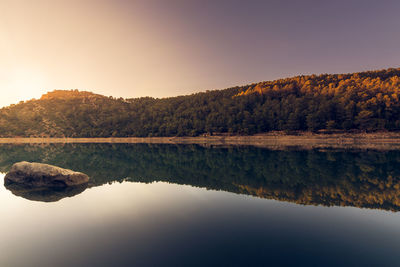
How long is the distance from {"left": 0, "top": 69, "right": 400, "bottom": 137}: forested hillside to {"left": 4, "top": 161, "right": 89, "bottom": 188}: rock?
105 metres

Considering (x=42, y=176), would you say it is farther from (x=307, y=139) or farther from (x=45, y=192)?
(x=307, y=139)

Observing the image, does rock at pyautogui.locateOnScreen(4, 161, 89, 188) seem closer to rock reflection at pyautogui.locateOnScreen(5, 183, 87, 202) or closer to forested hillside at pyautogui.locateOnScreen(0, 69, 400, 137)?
rock reflection at pyautogui.locateOnScreen(5, 183, 87, 202)

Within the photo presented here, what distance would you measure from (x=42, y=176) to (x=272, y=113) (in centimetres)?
11638

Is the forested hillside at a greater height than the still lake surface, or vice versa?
the forested hillside

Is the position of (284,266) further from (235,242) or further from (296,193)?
(296,193)

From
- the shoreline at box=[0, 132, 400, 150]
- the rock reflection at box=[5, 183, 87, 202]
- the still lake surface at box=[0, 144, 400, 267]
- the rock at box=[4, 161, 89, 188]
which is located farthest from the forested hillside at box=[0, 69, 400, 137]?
the rock reflection at box=[5, 183, 87, 202]

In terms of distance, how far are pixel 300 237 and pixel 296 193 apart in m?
7.42

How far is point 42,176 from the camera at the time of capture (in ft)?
59.6

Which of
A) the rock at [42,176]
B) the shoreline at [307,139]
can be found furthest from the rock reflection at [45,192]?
the shoreline at [307,139]

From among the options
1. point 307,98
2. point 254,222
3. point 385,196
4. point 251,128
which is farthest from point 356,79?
point 254,222

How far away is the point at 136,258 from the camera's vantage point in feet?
24.9

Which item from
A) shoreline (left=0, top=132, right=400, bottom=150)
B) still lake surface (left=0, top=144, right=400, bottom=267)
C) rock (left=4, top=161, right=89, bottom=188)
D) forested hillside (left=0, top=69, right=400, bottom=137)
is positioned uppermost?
forested hillside (left=0, top=69, right=400, bottom=137)

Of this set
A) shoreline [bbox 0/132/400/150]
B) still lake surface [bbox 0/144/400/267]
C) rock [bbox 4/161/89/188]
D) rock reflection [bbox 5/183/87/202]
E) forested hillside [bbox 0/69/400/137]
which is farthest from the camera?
forested hillside [bbox 0/69/400/137]

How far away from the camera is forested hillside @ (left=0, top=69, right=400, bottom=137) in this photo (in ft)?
337
